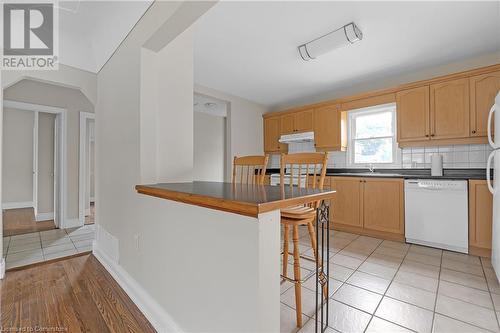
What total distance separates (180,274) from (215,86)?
327 centimetres

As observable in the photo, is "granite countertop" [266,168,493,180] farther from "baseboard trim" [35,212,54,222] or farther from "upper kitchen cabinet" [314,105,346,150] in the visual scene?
"baseboard trim" [35,212,54,222]

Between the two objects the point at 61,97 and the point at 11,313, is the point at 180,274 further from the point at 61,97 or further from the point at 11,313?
Result: the point at 61,97

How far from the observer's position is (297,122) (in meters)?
4.34

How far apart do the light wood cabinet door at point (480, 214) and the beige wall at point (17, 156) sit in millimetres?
8190

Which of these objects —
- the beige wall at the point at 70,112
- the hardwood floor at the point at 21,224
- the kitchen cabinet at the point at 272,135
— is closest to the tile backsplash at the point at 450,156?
the kitchen cabinet at the point at 272,135

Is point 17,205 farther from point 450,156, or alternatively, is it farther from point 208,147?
point 450,156

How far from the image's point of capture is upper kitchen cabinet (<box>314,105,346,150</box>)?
3809 millimetres

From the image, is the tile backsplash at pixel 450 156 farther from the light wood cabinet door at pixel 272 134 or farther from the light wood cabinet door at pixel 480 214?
the light wood cabinet door at pixel 272 134

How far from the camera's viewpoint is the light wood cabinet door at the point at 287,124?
4.42 meters

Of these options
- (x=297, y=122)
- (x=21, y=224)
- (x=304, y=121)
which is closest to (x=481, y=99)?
(x=304, y=121)

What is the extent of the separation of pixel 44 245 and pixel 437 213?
16.1 ft

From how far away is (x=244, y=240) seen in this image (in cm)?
85

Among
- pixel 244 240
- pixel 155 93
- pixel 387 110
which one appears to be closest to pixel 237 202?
pixel 244 240

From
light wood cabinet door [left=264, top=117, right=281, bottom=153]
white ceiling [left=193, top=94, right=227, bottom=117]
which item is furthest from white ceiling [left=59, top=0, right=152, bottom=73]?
light wood cabinet door [left=264, top=117, right=281, bottom=153]
